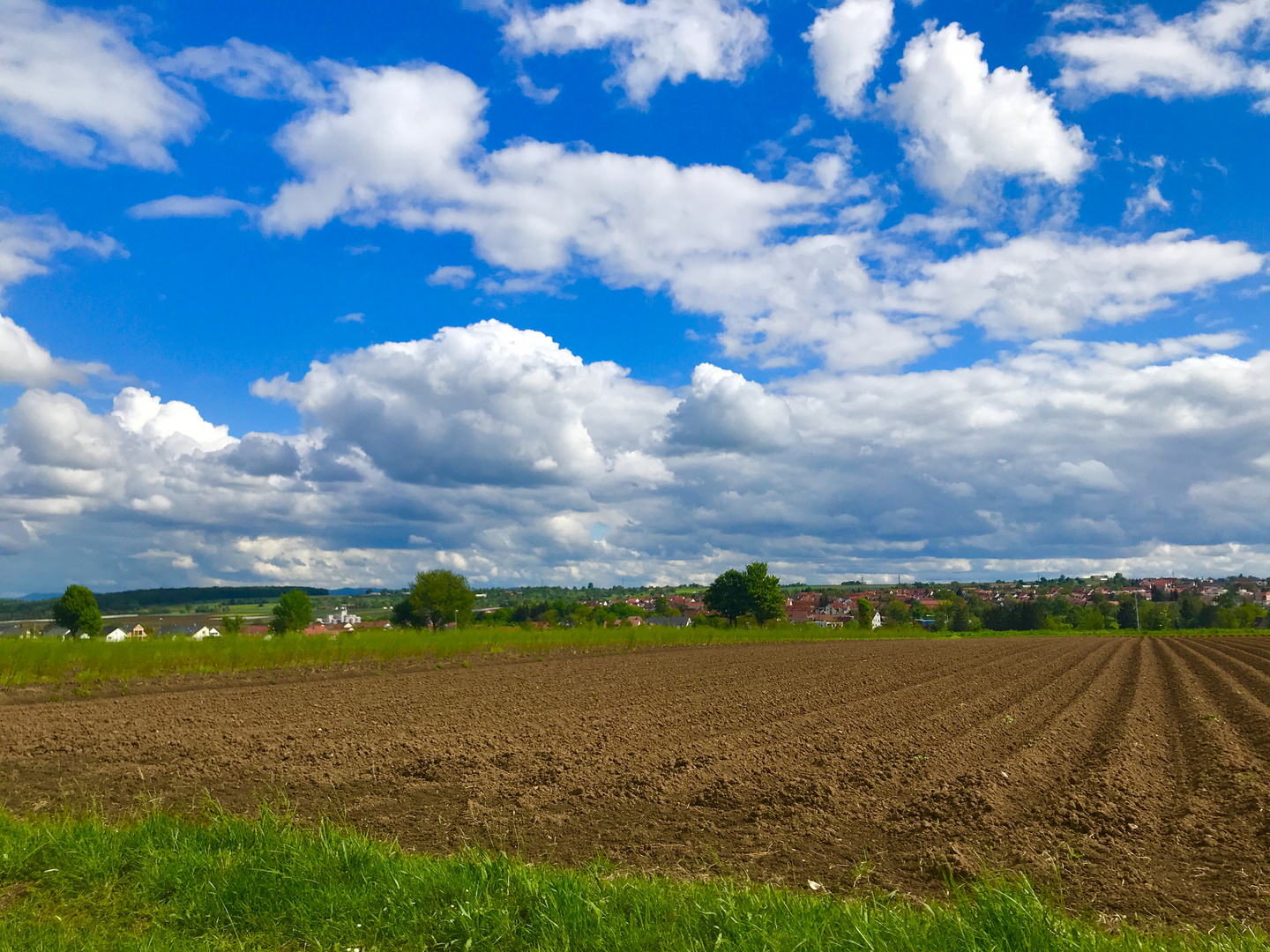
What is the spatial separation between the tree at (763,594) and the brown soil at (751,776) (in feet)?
245

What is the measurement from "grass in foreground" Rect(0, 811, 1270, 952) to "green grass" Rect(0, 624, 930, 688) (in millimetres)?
18654

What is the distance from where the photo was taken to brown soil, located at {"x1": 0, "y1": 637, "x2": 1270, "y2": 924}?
22.3 ft

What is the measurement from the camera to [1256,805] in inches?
340

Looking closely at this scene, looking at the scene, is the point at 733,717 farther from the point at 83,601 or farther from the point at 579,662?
the point at 83,601

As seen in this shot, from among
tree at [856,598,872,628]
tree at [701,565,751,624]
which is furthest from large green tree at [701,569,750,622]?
tree at [856,598,872,628]

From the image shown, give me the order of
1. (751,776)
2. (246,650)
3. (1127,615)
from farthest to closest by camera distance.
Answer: (1127,615) < (246,650) < (751,776)

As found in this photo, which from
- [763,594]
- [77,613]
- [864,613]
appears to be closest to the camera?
[77,613]

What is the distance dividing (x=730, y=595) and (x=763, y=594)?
15.2ft

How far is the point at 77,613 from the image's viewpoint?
3310 inches

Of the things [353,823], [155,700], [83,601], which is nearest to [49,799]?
[353,823]

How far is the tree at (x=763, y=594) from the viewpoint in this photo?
95562 millimetres

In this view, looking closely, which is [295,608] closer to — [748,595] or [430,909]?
[748,595]

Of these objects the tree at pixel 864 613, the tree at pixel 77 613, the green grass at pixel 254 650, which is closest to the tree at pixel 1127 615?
the tree at pixel 864 613

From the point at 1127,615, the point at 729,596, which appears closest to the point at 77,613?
the point at 729,596
